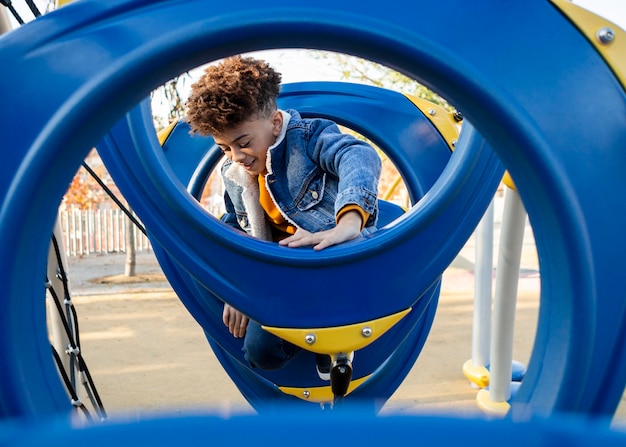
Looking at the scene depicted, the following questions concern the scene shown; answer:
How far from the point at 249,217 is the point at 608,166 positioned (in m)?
0.84

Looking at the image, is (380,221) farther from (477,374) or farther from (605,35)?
(605,35)

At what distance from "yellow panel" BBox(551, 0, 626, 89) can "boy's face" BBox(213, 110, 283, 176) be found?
2.27 feet

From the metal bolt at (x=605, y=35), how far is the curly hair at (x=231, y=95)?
687mm

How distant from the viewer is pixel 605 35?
1.34 ft

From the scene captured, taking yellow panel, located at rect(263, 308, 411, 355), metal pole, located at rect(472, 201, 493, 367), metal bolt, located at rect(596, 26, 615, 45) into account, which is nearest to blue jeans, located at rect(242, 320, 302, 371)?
yellow panel, located at rect(263, 308, 411, 355)

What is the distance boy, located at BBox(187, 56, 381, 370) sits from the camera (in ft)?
3.32

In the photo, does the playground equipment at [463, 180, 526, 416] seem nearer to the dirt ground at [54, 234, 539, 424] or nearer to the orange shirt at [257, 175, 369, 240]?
the dirt ground at [54, 234, 539, 424]

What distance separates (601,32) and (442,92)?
12 cm

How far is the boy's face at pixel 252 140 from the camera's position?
3.39 feet

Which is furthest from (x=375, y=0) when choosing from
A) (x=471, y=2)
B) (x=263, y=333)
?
(x=263, y=333)

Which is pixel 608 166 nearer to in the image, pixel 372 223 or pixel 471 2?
pixel 471 2

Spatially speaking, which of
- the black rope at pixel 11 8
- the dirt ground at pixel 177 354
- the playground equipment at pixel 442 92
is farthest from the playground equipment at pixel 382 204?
the playground equipment at pixel 442 92

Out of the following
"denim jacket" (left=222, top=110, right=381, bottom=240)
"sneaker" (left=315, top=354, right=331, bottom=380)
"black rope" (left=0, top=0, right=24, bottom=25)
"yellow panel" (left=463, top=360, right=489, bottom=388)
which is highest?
"black rope" (left=0, top=0, right=24, bottom=25)

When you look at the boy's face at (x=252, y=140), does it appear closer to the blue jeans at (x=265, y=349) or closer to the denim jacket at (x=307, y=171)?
the denim jacket at (x=307, y=171)
